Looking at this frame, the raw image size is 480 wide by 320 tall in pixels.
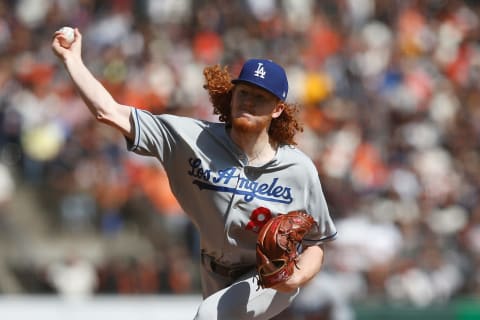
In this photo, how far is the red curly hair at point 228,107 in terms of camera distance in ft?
19.1

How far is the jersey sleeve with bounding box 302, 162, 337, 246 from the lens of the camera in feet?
18.9

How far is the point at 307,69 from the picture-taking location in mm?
15211

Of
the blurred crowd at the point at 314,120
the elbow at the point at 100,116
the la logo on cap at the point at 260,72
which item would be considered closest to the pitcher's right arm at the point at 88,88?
the elbow at the point at 100,116

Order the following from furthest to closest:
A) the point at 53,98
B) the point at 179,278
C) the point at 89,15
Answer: the point at 89,15
the point at 53,98
the point at 179,278

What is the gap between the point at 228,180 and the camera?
18.7 feet

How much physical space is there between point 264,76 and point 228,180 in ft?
1.96

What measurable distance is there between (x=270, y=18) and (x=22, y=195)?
5030 mm

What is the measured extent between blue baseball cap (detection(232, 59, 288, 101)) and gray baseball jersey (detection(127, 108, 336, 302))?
0.38 metres

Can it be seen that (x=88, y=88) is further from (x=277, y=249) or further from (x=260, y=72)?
(x=277, y=249)

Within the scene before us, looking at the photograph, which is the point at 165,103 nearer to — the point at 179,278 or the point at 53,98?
the point at 53,98

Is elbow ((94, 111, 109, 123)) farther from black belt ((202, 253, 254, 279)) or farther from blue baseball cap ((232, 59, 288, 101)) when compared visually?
black belt ((202, 253, 254, 279))

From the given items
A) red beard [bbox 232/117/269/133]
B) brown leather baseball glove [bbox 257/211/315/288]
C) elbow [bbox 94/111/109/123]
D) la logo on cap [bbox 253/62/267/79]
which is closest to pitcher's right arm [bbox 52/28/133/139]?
elbow [bbox 94/111/109/123]

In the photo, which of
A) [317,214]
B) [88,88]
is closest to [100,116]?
[88,88]

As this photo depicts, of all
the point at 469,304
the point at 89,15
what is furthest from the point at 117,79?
the point at 469,304
